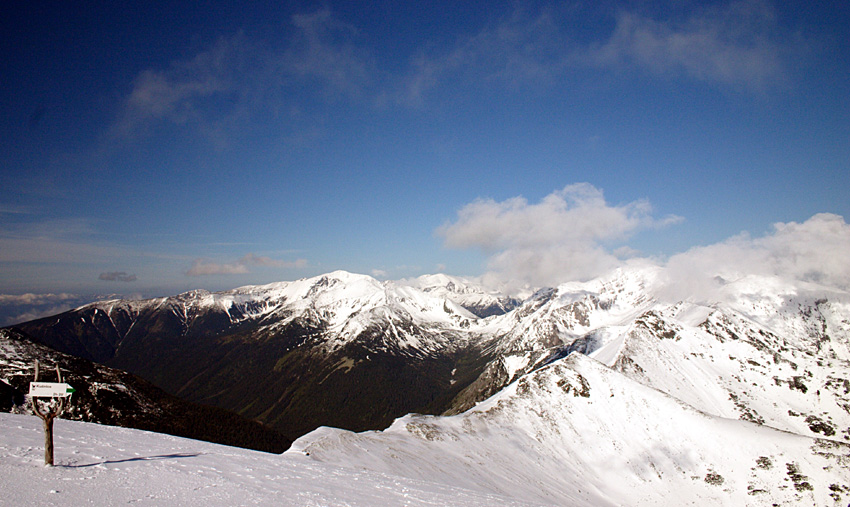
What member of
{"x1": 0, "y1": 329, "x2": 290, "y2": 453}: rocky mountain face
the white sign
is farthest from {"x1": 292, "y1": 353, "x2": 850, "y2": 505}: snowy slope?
{"x1": 0, "y1": 329, "x2": 290, "y2": 453}: rocky mountain face

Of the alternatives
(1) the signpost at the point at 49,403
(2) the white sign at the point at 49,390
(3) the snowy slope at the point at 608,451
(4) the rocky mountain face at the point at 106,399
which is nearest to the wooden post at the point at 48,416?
(1) the signpost at the point at 49,403

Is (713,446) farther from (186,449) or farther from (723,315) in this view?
(723,315)

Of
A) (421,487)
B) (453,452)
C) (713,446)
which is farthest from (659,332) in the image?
(421,487)

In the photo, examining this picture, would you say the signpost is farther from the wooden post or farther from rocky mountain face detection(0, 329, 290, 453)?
rocky mountain face detection(0, 329, 290, 453)

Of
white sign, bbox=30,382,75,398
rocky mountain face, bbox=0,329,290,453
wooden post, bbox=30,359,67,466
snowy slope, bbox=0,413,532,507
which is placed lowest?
rocky mountain face, bbox=0,329,290,453

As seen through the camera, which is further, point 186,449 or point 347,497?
point 186,449

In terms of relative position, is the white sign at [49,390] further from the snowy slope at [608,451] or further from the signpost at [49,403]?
the snowy slope at [608,451]
